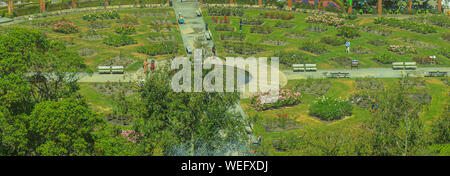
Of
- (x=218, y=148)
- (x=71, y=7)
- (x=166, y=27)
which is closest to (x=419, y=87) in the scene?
(x=218, y=148)

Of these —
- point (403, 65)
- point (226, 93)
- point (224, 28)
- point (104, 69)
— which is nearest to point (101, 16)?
point (224, 28)

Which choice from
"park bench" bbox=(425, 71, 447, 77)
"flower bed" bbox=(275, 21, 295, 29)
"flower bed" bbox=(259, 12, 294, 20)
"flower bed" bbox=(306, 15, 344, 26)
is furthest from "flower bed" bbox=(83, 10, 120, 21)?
"park bench" bbox=(425, 71, 447, 77)

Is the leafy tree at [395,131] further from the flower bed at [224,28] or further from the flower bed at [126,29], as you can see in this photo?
the flower bed at [126,29]

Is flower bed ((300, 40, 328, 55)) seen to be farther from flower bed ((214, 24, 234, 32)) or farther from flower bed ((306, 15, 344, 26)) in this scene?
flower bed ((214, 24, 234, 32))

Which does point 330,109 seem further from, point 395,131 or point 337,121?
point 395,131

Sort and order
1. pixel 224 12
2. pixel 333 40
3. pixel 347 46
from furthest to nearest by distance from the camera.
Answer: pixel 224 12, pixel 333 40, pixel 347 46

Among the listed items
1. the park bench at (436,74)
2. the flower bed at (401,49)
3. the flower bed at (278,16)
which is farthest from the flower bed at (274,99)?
the flower bed at (278,16)

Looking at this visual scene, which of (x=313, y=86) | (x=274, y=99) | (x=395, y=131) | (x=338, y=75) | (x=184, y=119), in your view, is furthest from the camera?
(x=338, y=75)
